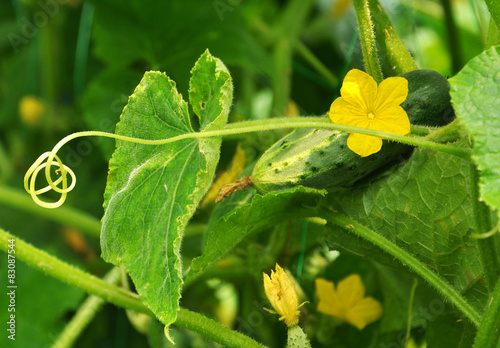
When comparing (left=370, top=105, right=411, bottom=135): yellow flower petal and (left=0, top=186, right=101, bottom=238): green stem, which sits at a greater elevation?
(left=370, top=105, right=411, bottom=135): yellow flower petal

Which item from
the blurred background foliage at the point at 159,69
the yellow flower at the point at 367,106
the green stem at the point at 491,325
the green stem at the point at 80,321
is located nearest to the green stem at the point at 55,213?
the blurred background foliage at the point at 159,69

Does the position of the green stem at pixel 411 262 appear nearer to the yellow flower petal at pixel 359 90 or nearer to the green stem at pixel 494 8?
the yellow flower petal at pixel 359 90

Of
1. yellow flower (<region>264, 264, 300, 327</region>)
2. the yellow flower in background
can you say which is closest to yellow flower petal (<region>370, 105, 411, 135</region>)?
yellow flower (<region>264, 264, 300, 327</region>)

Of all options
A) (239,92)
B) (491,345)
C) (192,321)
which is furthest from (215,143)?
(239,92)

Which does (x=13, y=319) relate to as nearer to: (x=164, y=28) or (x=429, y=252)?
(x=164, y=28)

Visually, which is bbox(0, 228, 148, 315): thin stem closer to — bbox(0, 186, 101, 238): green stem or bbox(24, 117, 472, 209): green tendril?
bbox(24, 117, 472, 209): green tendril

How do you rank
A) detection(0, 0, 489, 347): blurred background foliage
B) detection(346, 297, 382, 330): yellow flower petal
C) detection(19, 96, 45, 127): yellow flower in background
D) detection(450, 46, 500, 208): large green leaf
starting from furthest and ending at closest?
detection(19, 96, 45, 127): yellow flower in background < detection(0, 0, 489, 347): blurred background foliage < detection(346, 297, 382, 330): yellow flower petal < detection(450, 46, 500, 208): large green leaf

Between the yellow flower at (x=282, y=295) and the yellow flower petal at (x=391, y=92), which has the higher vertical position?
the yellow flower petal at (x=391, y=92)
